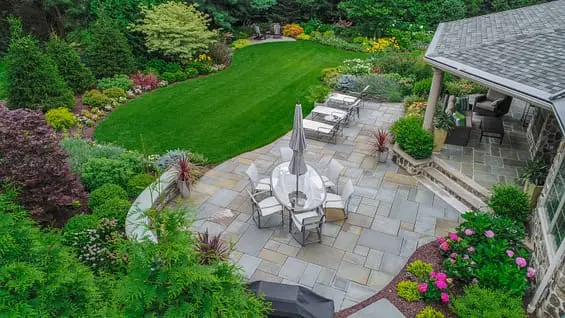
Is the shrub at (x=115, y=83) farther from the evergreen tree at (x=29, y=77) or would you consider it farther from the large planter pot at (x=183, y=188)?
the large planter pot at (x=183, y=188)

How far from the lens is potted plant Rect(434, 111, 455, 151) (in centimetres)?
938

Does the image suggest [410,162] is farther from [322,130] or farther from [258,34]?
[258,34]

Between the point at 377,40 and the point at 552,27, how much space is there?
12.5 m

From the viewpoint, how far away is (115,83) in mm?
13773

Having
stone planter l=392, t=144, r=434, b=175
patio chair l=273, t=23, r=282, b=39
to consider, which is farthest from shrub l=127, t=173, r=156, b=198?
patio chair l=273, t=23, r=282, b=39

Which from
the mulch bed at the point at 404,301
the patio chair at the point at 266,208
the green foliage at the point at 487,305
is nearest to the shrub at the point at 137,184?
the patio chair at the point at 266,208

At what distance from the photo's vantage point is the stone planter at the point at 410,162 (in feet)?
29.8

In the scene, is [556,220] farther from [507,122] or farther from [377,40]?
[377,40]

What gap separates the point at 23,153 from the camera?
21.9 ft

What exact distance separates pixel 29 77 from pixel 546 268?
43.1 ft

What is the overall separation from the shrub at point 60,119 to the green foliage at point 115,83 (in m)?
2.44

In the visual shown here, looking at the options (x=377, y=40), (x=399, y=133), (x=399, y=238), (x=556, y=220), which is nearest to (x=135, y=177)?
(x=399, y=238)

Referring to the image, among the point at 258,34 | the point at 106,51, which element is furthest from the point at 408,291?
the point at 258,34

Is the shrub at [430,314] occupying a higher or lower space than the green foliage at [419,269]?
higher
